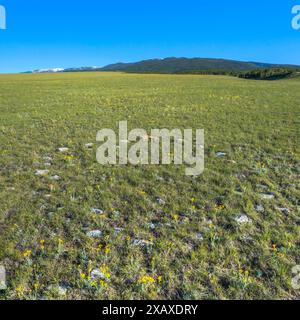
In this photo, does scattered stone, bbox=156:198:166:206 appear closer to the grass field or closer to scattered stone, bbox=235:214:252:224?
the grass field

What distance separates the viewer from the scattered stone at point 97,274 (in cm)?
600

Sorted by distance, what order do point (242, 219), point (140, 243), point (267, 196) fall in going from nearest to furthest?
point (140, 243)
point (242, 219)
point (267, 196)

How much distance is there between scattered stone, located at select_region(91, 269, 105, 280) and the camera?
5996 millimetres

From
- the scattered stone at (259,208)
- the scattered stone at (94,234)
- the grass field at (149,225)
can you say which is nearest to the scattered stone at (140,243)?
the grass field at (149,225)

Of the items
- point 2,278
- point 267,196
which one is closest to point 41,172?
point 2,278

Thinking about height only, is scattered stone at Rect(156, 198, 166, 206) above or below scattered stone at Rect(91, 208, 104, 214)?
above

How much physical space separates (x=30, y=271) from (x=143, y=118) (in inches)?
629

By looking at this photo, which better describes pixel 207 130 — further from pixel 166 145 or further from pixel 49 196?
pixel 49 196

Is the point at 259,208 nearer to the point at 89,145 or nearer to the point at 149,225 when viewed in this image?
the point at 149,225

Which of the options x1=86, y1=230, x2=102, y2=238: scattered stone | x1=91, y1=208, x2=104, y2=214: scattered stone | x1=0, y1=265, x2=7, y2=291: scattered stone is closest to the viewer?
x1=0, y1=265, x2=7, y2=291: scattered stone

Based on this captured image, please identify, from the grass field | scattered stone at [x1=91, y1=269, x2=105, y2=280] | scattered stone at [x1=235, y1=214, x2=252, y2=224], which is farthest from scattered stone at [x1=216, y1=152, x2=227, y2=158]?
scattered stone at [x1=91, y1=269, x2=105, y2=280]

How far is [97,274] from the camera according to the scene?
6.08 metres

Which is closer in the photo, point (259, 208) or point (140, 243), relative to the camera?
point (140, 243)
